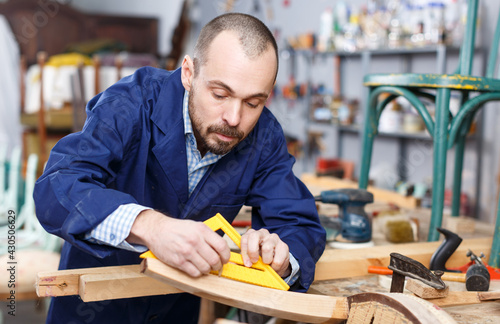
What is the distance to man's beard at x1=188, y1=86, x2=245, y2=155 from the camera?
104 cm

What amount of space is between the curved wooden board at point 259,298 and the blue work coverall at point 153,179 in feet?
0.57

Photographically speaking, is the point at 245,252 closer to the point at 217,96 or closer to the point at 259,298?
the point at 259,298

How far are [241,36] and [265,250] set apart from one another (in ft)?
1.40

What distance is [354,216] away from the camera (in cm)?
136

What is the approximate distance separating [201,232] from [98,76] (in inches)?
150

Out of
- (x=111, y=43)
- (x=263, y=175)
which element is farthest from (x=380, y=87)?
(x=111, y=43)

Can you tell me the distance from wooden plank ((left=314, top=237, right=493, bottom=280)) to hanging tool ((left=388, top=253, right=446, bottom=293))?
Answer: 0.21 metres

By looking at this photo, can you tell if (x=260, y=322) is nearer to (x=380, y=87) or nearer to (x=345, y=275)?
(x=345, y=275)

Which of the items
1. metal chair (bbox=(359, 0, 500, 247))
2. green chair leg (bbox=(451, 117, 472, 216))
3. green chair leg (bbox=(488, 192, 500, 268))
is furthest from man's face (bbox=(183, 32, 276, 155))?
green chair leg (bbox=(451, 117, 472, 216))

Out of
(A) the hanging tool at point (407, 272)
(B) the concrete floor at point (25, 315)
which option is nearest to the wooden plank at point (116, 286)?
(A) the hanging tool at point (407, 272)

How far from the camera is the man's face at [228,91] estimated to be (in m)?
0.99

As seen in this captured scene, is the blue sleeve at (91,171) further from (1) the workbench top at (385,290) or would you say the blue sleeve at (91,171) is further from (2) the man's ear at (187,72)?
(1) the workbench top at (385,290)

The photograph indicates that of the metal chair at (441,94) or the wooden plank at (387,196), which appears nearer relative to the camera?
the metal chair at (441,94)

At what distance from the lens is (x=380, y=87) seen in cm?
150
